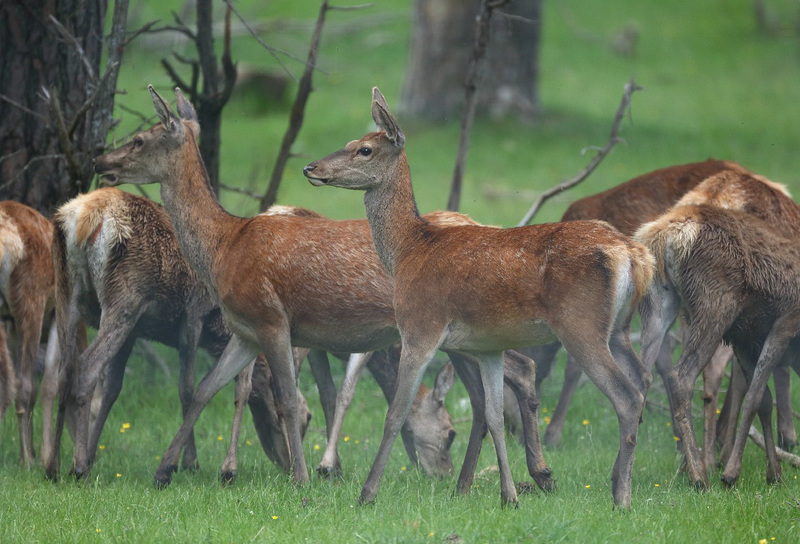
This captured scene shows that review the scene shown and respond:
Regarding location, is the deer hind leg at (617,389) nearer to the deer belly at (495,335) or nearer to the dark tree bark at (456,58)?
the deer belly at (495,335)

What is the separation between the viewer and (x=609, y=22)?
96.7 feet

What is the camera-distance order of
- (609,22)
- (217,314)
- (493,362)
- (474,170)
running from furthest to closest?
(609,22) < (474,170) < (217,314) < (493,362)

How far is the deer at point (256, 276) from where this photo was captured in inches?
306

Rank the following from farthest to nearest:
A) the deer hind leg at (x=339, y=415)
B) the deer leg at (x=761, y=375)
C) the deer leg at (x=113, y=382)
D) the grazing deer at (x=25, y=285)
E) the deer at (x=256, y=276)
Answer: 1. the grazing deer at (x=25, y=285)
2. the deer leg at (x=113, y=382)
3. the deer hind leg at (x=339, y=415)
4. the deer at (x=256, y=276)
5. the deer leg at (x=761, y=375)

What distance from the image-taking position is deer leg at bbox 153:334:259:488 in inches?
308

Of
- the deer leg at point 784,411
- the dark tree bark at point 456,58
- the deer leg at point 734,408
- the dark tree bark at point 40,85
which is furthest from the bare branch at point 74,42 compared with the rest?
the dark tree bark at point 456,58

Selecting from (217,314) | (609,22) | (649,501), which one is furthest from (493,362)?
(609,22)

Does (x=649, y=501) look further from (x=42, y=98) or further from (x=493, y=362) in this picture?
(x=42, y=98)

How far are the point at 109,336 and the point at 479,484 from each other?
9.60 feet

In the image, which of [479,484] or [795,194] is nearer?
[479,484]

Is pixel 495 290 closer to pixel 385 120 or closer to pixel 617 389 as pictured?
pixel 617 389

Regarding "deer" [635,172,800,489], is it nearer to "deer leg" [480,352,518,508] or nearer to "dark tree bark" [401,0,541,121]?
"deer leg" [480,352,518,508]

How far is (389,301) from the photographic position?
801 cm

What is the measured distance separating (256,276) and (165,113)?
132 cm
